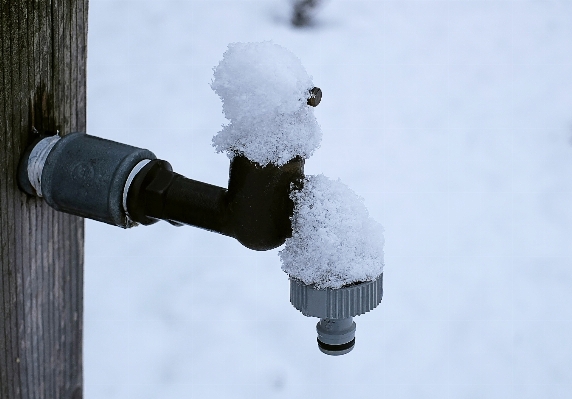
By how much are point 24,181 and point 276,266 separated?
122 centimetres

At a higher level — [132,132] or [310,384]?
[132,132]

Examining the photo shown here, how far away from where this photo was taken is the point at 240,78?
0.87 metres

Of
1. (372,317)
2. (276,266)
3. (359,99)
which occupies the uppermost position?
(359,99)

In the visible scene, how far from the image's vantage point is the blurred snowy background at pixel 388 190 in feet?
6.52

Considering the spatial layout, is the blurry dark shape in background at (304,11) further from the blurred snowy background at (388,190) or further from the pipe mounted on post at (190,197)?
the pipe mounted on post at (190,197)

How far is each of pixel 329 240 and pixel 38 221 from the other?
1.61ft

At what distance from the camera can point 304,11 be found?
2.79m

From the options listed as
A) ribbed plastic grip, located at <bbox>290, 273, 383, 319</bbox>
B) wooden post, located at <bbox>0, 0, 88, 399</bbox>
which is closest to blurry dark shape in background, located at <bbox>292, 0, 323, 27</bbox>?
wooden post, located at <bbox>0, 0, 88, 399</bbox>

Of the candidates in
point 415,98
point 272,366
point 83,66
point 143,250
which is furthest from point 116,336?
point 415,98

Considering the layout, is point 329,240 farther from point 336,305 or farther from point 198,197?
point 198,197

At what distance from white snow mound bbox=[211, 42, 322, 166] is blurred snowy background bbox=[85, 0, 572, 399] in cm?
115

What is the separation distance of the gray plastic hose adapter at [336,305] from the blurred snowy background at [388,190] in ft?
3.23

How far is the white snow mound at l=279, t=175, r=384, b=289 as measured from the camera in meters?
0.88

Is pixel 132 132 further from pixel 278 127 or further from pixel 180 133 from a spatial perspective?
pixel 278 127
